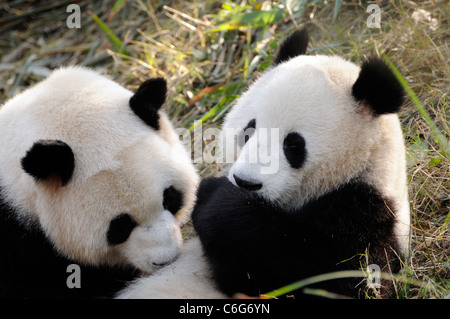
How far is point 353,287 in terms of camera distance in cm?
263

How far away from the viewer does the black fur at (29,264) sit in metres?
2.84

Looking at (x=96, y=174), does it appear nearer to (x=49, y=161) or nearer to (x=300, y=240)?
(x=49, y=161)

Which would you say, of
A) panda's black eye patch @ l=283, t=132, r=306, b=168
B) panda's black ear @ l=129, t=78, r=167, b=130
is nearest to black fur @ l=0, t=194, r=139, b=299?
panda's black ear @ l=129, t=78, r=167, b=130

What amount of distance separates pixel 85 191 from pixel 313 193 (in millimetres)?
1082

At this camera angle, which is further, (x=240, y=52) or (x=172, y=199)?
(x=240, y=52)

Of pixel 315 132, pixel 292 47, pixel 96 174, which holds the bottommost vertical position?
pixel 96 174

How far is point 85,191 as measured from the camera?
2729 millimetres

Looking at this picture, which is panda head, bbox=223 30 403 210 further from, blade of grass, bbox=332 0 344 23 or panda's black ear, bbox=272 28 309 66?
blade of grass, bbox=332 0 344 23

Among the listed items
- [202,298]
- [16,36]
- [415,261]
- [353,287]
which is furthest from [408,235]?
[16,36]

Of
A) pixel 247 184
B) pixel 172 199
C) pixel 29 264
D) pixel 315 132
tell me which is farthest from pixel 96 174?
pixel 315 132

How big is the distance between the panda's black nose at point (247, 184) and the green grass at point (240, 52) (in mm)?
747

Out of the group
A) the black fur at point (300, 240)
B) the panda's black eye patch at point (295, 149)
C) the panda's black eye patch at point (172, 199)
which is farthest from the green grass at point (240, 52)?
the panda's black eye patch at point (172, 199)

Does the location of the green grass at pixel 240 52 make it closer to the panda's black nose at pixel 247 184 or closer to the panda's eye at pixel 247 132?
the panda's black nose at pixel 247 184

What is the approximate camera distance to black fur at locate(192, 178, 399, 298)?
2570 mm
